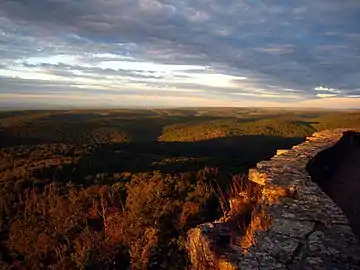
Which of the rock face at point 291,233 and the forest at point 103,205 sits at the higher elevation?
the rock face at point 291,233

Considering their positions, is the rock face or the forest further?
the forest

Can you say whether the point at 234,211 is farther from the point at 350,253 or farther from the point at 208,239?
the point at 350,253

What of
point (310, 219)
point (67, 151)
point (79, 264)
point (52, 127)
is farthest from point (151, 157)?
point (52, 127)

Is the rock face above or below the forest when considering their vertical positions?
above

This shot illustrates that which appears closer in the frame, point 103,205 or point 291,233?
point 291,233

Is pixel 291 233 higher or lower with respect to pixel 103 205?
higher

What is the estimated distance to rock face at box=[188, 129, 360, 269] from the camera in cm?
347

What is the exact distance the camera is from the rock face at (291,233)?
11.4 ft

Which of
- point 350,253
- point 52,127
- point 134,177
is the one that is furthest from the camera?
point 52,127

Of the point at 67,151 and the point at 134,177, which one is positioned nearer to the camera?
the point at 134,177

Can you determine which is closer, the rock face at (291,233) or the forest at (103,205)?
the rock face at (291,233)

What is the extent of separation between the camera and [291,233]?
409 cm

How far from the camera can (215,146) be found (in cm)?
6256

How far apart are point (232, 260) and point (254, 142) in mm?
63127
